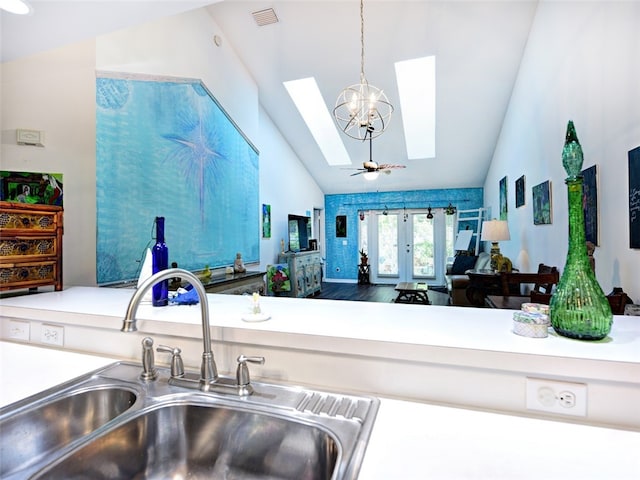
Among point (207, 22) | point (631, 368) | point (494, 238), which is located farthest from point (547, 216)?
point (207, 22)

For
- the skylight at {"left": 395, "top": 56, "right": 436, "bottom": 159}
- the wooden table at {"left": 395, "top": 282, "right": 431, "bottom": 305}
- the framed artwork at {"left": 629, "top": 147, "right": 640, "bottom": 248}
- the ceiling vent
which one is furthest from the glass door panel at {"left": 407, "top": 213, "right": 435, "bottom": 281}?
the framed artwork at {"left": 629, "top": 147, "right": 640, "bottom": 248}

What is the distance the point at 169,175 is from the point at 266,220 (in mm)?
2526

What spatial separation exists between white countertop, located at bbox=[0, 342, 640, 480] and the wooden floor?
5.43 meters

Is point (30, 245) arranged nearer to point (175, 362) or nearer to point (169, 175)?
point (175, 362)

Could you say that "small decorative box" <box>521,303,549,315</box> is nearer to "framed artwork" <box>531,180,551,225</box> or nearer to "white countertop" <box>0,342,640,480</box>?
"white countertop" <box>0,342,640,480</box>

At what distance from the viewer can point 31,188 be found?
5.76 feet

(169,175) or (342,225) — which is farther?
(342,225)

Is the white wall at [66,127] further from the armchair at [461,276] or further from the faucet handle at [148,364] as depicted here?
the armchair at [461,276]

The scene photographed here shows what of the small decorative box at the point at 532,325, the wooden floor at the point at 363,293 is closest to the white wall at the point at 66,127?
the small decorative box at the point at 532,325

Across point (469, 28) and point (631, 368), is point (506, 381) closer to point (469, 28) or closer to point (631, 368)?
point (631, 368)

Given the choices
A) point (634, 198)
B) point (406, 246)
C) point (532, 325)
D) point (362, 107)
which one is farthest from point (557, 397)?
point (406, 246)

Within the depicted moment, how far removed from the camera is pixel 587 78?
2402mm

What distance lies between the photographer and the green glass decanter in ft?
2.69

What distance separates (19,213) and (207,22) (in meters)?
3.35
